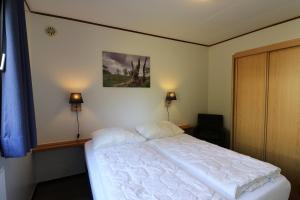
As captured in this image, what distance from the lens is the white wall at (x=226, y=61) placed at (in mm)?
2530

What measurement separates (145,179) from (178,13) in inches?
82.6

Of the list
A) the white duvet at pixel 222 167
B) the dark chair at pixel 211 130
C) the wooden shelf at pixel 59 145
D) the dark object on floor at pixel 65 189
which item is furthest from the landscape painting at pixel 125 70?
the dark object on floor at pixel 65 189

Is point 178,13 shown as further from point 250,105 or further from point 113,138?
point 113,138

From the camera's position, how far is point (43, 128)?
2.28 meters

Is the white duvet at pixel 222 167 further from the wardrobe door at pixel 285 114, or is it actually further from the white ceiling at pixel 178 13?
the white ceiling at pixel 178 13

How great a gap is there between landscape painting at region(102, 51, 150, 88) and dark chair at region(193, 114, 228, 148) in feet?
4.70

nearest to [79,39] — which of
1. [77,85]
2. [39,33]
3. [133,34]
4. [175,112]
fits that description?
[39,33]

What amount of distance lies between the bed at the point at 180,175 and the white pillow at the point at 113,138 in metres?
0.06

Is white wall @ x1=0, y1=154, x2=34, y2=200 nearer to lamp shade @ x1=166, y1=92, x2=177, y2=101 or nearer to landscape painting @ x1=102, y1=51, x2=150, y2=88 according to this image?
landscape painting @ x1=102, y1=51, x2=150, y2=88

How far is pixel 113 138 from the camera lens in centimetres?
217

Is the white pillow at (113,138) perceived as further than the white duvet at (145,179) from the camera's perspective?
Yes

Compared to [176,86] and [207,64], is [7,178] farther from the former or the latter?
[207,64]

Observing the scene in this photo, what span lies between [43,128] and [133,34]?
6.76ft

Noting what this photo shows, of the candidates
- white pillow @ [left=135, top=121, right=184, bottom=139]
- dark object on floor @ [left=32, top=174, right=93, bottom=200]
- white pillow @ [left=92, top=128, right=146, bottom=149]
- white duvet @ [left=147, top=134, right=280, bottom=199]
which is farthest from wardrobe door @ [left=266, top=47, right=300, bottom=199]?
dark object on floor @ [left=32, top=174, right=93, bottom=200]
